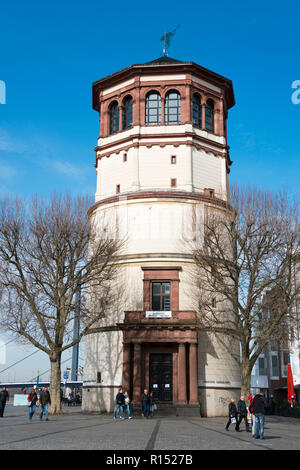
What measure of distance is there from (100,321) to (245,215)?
46.8ft

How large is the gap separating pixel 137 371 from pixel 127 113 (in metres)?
22.6

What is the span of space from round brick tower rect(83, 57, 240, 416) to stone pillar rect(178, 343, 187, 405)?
68 mm

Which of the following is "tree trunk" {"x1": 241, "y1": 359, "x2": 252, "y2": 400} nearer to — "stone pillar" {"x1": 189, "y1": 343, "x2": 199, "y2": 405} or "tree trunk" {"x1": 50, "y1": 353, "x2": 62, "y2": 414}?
"stone pillar" {"x1": 189, "y1": 343, "x2": 199, "y2": 405}

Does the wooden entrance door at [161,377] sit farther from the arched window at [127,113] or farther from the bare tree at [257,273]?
the arched window at [127,113]

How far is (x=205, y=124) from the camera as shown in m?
46.9

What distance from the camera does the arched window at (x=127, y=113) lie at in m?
46.8

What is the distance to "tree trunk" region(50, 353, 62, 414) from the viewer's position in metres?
34.3

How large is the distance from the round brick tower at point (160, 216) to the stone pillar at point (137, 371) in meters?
0.07

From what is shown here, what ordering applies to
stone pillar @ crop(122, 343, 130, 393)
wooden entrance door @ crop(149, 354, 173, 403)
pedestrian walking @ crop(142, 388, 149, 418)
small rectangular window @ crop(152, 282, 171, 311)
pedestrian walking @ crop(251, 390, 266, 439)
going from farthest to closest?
small rectangular window @ crop(152, 282, 171, 311)
wooden entrance door @ crop(149, 354, 173, 403)
stone pillar @ crop(122, 343, 130, 393)
pedestrian walking @ crop(142, 388, 149, 418)
pedestrian walking @ crop(251, 390, 266, 439)

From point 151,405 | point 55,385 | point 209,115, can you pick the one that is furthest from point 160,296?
point 209,115

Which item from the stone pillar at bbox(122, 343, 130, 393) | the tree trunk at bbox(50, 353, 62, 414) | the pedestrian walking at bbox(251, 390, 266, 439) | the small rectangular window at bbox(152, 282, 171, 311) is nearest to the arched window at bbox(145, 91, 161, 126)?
the small rectangular window at bbox(152, 282, 171, 311)

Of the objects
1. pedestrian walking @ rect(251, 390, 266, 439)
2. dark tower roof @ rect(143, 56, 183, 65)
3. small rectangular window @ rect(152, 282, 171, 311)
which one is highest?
dark tower roof @ rect(143, 56, 183, 65)

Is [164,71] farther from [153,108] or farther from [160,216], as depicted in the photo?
[160,216]
